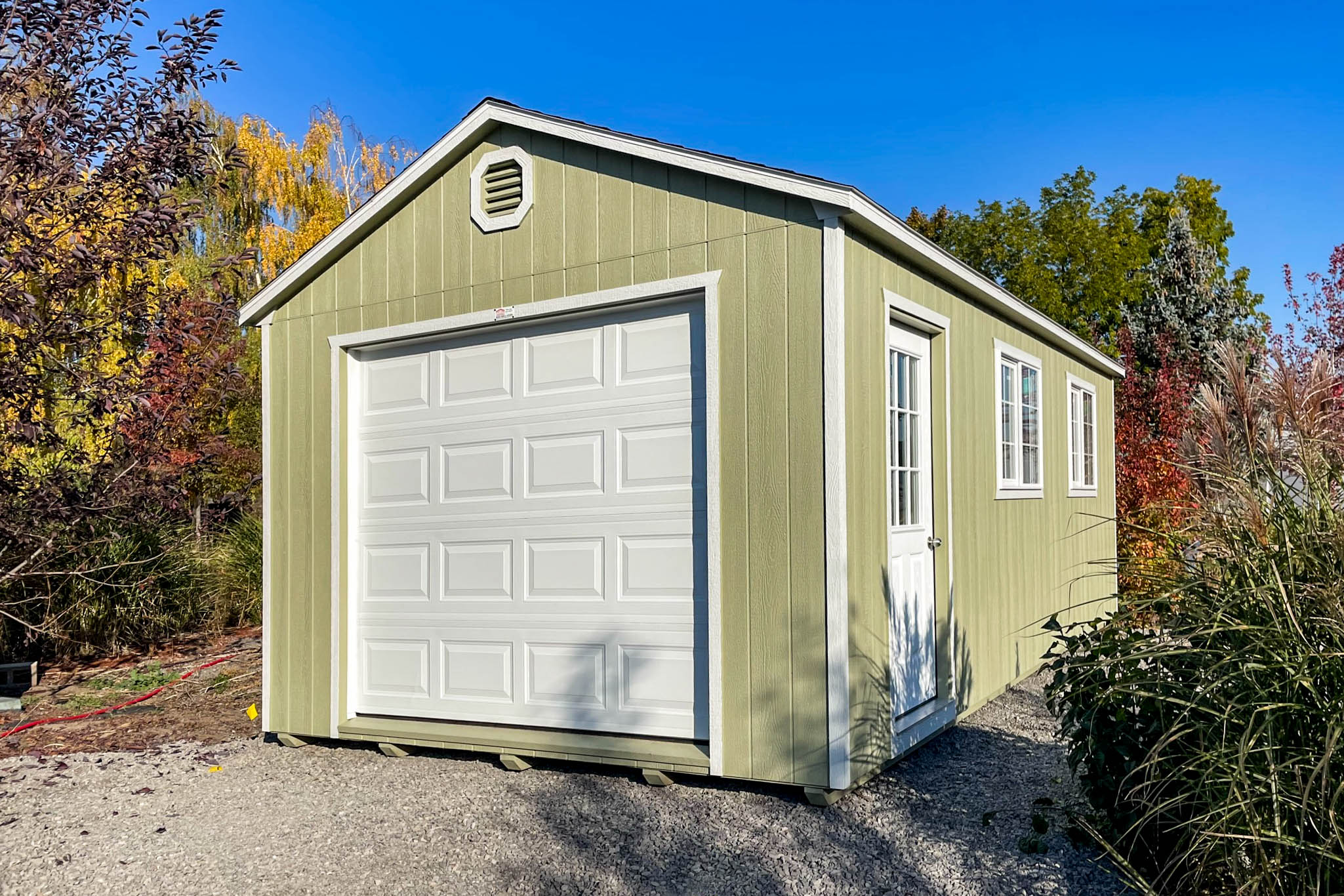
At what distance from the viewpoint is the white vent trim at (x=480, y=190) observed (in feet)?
18.4

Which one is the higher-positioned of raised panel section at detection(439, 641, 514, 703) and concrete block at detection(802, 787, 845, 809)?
raised panel section at detection(439, 641, 514, 703)

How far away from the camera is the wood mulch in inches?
264

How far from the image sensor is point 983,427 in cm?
662

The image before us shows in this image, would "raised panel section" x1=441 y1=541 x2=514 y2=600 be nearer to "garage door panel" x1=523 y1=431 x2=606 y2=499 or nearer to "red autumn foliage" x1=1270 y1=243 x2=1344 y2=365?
"garage door panel" x1=523 y1=431 x2=606 y2=499

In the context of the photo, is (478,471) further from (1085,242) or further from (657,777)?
(1085,242)

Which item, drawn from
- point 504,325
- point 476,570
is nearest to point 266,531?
point 476,570

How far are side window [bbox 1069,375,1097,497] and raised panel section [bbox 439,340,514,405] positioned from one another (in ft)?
17.6

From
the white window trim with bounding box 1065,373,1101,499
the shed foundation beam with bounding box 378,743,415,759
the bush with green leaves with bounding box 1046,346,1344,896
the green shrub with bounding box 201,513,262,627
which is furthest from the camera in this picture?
the green shrub with bounding box 201,513,262,627

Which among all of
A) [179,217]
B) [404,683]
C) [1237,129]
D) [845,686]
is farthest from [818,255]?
[1237,129]

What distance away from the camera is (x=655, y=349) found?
5.23m

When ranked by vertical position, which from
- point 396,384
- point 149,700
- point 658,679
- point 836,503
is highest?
point 396,384

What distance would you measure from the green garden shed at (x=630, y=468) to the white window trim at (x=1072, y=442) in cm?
204

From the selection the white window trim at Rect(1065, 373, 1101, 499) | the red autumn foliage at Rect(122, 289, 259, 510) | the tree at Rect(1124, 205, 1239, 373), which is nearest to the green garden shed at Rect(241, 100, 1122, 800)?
the white window trim at Rect(1065, 373, 1101, 499)

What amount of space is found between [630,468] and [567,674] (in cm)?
117
